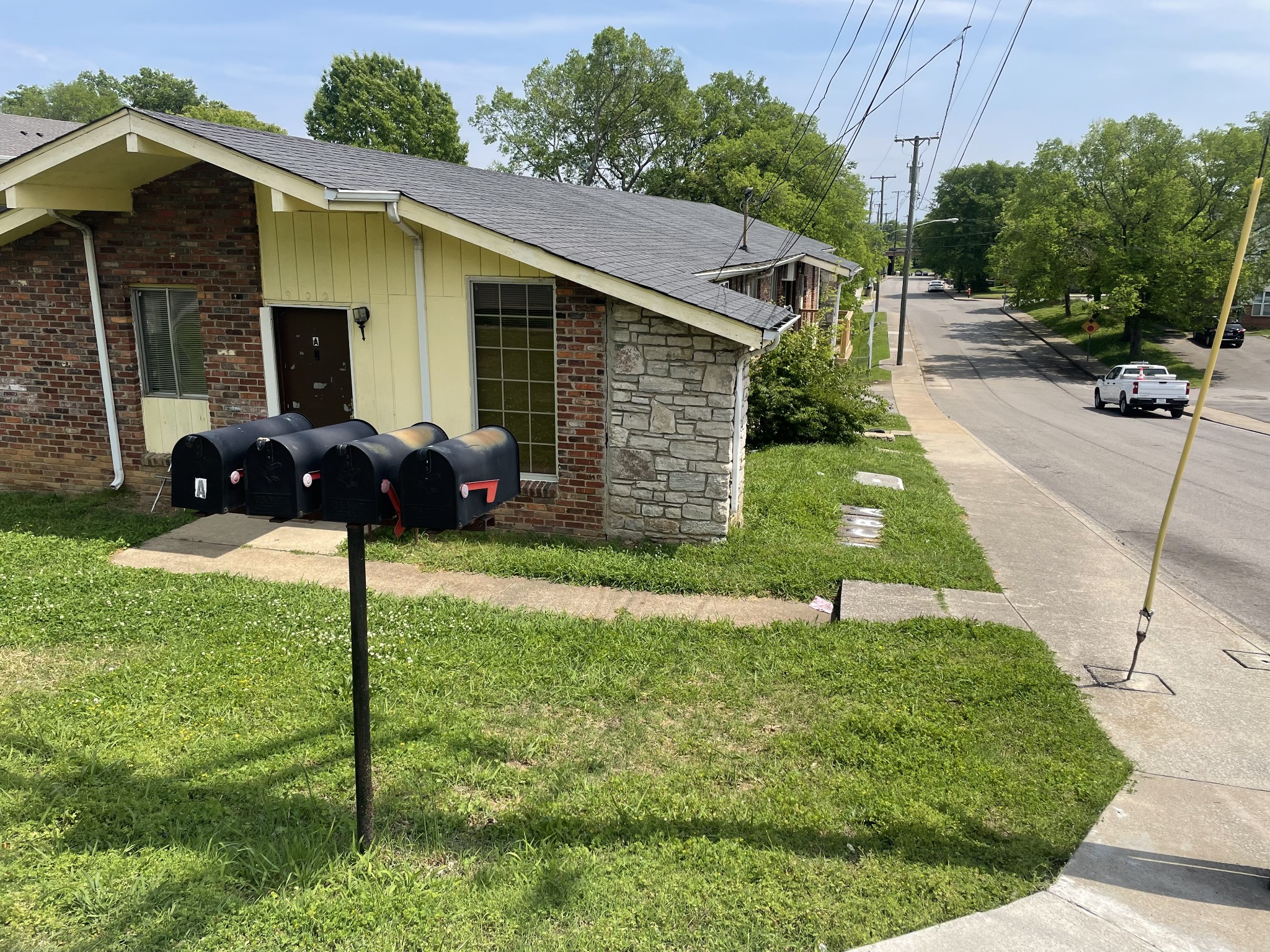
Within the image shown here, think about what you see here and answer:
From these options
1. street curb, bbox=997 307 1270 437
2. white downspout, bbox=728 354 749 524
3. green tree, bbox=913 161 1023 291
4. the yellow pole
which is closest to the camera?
the yellow pole

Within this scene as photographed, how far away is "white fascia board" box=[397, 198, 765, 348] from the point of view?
7.68 metres

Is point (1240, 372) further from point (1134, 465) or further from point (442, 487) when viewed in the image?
point (442, 487)

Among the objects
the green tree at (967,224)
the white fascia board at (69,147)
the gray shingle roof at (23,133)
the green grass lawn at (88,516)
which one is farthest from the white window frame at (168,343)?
the green tree at (967,224)

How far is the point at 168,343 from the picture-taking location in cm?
986

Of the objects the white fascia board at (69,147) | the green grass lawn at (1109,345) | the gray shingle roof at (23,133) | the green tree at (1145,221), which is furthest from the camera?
the green grass lawn at (1109,345)

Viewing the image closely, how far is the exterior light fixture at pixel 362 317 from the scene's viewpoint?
902cm

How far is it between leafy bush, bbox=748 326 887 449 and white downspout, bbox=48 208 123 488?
9.20m

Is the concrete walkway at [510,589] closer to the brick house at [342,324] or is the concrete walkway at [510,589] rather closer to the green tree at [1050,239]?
the brick house at [342,324]

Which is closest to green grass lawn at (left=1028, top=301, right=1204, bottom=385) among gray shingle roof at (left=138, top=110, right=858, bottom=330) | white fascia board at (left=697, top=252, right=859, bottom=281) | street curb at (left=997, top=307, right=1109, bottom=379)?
street curb at (left=997, top=307, right=1109, bottom=379)

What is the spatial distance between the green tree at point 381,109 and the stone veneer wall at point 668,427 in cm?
5529

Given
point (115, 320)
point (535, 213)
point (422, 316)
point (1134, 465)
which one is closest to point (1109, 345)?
point (1134, 465)

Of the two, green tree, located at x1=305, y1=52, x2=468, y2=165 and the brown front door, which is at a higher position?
green tree, located at x1=305, y1=52, x2=468, y2=165

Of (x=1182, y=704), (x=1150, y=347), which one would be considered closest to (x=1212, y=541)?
(x=1182, y=704)

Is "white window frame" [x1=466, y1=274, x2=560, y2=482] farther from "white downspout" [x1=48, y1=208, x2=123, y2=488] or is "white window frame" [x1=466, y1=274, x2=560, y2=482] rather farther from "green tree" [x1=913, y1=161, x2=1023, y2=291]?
"green tree" [x1=913, y1=161, x2=1023, y2=291]
